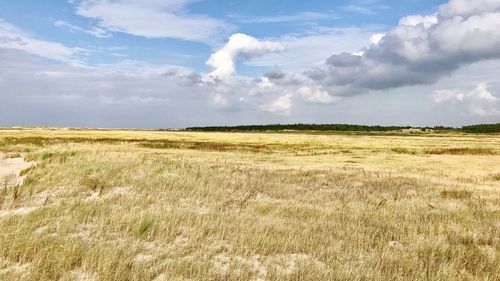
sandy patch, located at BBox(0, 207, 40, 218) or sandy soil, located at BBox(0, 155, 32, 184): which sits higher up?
sandy patch, located at BBox(0, 207, 40, 218)

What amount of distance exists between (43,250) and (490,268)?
8.01 meters

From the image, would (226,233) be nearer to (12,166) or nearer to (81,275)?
(81,275)

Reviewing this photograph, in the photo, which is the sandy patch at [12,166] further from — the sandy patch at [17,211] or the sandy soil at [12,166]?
the sandy patch at [17,211]

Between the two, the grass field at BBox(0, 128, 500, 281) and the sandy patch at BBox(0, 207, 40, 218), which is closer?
Answer: the grass field at BBox(0, 128, 500, 281)

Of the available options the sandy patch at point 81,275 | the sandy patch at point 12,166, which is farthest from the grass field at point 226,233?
the sandy patch at point 12,166

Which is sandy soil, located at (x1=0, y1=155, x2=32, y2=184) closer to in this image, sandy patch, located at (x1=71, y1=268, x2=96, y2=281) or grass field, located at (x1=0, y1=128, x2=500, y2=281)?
grass field, located at (x1=0, y1=128, x2=500, y2=281)

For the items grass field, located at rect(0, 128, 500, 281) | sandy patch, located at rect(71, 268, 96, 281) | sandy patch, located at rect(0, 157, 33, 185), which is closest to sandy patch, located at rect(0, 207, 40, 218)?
grass field, located at rect(0, 128, 500, 281)

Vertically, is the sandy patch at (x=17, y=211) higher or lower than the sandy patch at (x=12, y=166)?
higher

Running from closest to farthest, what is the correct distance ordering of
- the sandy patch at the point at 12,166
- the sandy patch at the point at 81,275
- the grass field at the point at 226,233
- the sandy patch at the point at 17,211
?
1. the sandy patch at the point at 81,275
2. the grass field at the point at 226,233
3. the sandy patch at the point at 17,211
4. the sandy patch at the point at 12,166

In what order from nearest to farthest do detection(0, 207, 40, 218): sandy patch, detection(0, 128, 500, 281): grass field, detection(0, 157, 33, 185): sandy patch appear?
detection(0, 128, 500, 281): grass field, detection(0, 207, 40, 218): sandy patch, detection(0, 157, 33, 185): sandy patch

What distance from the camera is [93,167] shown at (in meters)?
18.6

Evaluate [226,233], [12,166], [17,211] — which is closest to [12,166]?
[12,166]

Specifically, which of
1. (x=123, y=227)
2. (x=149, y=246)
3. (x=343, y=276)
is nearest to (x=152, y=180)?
(x=123, y=227)

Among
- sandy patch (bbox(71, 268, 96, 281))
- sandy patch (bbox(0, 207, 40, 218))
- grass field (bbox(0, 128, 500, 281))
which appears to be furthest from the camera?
sandy patch (bbox(0, 207, 40, 218))
